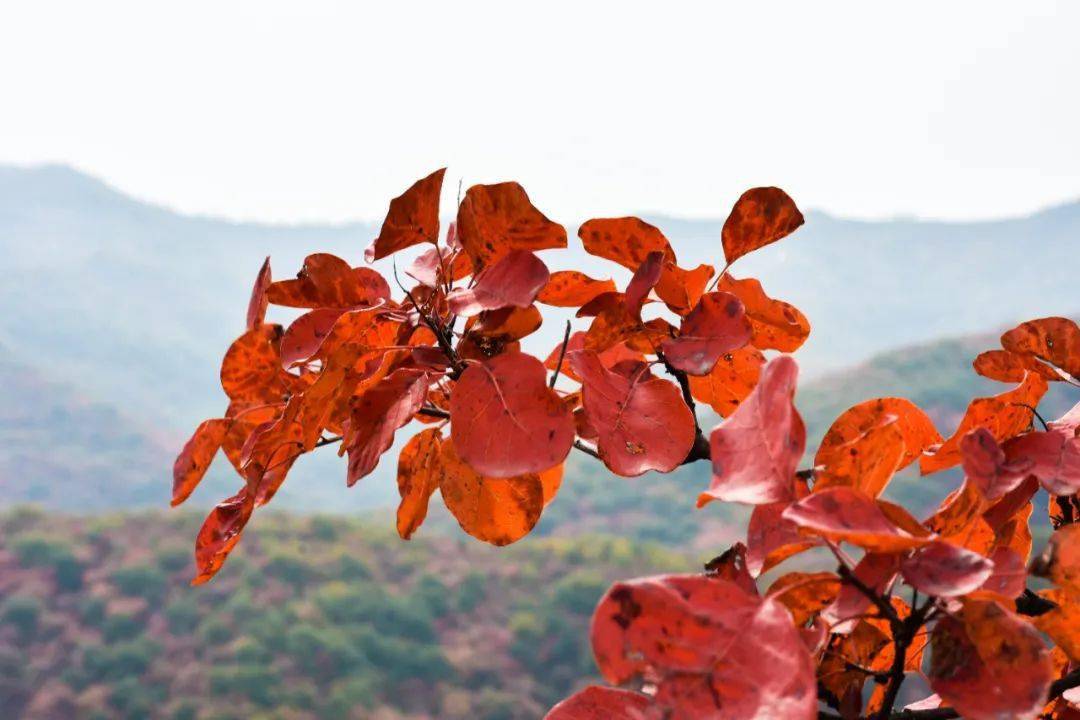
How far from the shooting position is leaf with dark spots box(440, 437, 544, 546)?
0.34 metres

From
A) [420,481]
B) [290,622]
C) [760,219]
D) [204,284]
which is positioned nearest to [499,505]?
[420,481]

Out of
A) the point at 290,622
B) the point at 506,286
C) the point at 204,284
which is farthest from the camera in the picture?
the point at 204,284

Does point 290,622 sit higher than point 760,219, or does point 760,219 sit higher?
point 760,219

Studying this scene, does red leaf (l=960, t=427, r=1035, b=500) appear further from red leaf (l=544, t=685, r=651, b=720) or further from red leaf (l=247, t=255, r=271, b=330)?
red leaf (l=247, t=255, r=271, b=330)

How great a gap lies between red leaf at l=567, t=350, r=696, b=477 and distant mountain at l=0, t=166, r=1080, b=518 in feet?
99.9

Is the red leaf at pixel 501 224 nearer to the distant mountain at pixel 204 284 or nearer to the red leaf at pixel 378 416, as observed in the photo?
the red leaf at pixel 378 416

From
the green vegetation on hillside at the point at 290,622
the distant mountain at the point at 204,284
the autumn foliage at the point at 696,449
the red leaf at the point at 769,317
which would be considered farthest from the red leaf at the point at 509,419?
the distant mountain at the point at 204,284

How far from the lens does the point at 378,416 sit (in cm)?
29

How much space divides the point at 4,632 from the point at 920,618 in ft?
41.8

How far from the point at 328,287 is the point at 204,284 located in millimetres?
38143

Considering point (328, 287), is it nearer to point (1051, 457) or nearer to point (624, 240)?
point (624, 240)

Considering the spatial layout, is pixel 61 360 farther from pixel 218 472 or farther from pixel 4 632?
pixel 4 632

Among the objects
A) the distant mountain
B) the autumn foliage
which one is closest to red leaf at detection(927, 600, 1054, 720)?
the autumn foliage

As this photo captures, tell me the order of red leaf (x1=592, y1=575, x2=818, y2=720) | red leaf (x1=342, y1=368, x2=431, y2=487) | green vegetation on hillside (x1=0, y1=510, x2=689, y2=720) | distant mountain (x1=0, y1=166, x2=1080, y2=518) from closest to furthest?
red leaf (x1=592, y1=575, x2=818, y2=720)
red leaf (x1=342, y1=368, x2=431, y2=487)
green vegetation on hillside (x1=0, y1=510, x2=689, y2=720)
distant mountain (x1=0, y1=166, x2=1080, y2=518)
